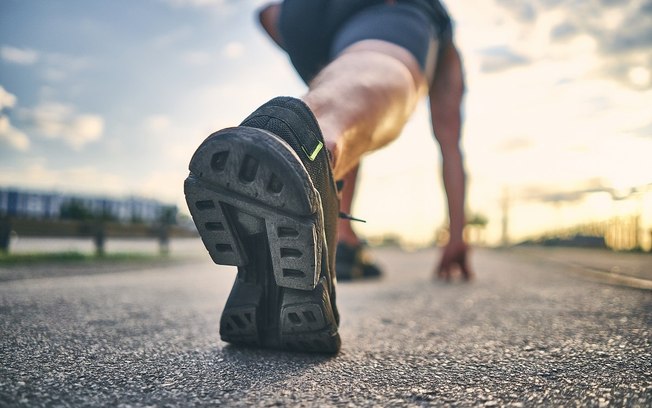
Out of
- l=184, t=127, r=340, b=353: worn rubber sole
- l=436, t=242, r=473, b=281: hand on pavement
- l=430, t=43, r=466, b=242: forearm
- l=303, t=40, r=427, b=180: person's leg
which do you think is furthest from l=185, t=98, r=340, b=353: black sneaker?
l=436, t=242, r=473, b=281: hand on pavement

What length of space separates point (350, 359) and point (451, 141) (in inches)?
83.5

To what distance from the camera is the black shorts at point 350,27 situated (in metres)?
1.51

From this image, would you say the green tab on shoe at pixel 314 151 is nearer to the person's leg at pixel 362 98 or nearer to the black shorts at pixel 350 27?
the person's leg at pixel 362 98

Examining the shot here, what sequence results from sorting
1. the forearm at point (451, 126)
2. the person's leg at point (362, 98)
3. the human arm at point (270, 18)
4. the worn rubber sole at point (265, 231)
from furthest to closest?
the forearm at point (451, 126) < the human arm at point (270, 18) < the person's leg at point (362, 98) < the worn rubber sole at point (265, 231)

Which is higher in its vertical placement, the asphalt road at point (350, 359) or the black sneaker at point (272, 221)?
the black sneaker at point (272, 221)

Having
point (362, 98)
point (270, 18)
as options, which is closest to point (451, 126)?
point (270, 18)

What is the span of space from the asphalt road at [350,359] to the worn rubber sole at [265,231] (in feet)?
0.25

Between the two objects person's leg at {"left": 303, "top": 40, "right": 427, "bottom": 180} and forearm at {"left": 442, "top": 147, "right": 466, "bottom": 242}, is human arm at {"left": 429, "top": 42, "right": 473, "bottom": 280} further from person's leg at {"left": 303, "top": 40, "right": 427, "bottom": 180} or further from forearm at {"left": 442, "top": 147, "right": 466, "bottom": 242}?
person's leg at {"left": 303, "top": 40, "right": 427, "bottom": 180}

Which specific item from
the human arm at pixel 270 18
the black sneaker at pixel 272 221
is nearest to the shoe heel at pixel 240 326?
the black sneaker at pixel 272 221

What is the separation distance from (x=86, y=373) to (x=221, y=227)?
35cm

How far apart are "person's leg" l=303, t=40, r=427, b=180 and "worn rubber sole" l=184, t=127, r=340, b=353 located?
0.72ft

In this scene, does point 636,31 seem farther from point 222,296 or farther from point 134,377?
point 134,377

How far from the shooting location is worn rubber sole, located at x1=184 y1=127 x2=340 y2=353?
89 cm

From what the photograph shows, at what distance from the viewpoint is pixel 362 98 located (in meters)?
1.20
